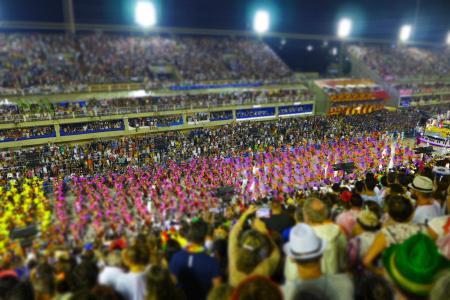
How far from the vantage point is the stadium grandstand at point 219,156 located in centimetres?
313

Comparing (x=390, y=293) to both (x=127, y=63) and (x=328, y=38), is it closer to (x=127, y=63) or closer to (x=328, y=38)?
(x=127, y=63)

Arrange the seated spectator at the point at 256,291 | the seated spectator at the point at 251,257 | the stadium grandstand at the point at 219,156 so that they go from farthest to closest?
the stadium grandstand at the point at 219,156 < the seated spectator at the point at 251,257 < the seated spectator at the point at 256,291

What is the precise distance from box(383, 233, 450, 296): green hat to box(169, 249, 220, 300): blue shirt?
1.63 m

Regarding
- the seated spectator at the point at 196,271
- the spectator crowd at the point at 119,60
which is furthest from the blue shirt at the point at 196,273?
the spectator crowd at the point at 119,60

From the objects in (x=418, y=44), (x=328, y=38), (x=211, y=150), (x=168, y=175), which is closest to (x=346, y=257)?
(x=168, y=175)

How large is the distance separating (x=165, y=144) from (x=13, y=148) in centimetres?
972

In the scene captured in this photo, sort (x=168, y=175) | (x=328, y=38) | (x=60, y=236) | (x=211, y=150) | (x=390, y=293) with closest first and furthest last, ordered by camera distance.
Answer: (x=390, y=293) → (x=60, y=236) → (x=168, y=175) → (x=211, y=150) → (x=328, y=38)

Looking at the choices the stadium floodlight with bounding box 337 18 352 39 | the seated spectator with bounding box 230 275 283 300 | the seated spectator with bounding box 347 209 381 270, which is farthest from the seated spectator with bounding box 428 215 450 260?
the stadium floodlight with bounding box 337 18 352 39

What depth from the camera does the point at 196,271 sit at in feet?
10.7

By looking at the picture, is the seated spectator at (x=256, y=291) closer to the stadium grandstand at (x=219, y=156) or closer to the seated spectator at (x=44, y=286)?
the stadium grandstand at (x=219, y=156)

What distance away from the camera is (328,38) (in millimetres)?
48031

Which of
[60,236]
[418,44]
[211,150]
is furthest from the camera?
[418,44]

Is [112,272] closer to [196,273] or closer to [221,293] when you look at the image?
[196,273]

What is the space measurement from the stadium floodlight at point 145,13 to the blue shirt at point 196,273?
39.7m
